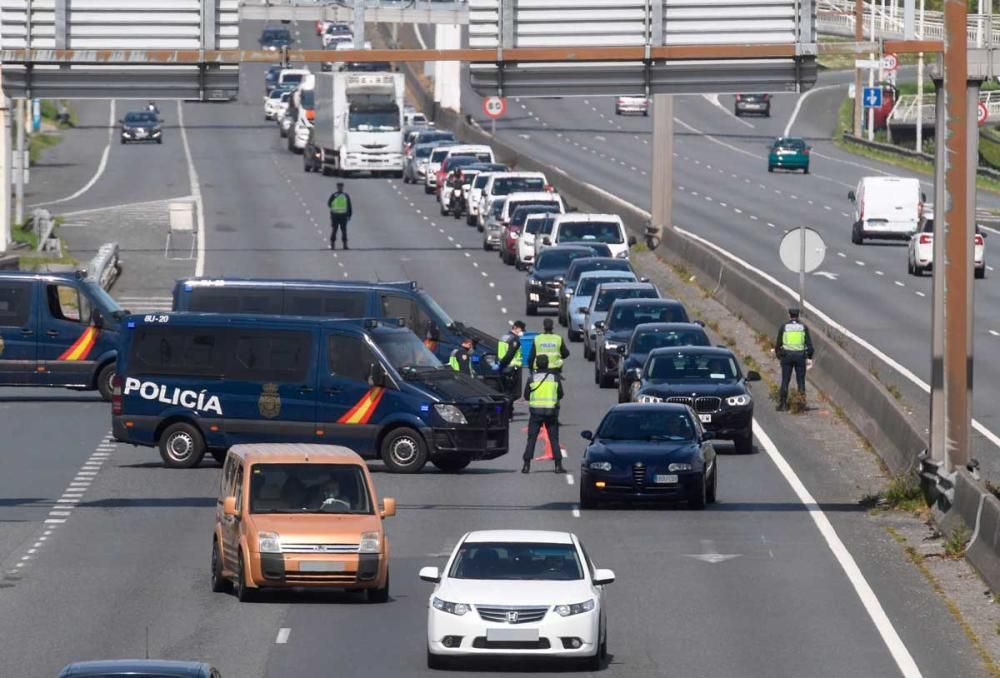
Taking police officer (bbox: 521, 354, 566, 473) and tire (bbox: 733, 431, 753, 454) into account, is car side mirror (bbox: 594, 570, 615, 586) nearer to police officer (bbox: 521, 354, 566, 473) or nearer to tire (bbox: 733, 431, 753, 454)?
police officer (bbox: 521, 354, 566, 473)

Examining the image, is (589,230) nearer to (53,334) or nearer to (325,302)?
(325,302)

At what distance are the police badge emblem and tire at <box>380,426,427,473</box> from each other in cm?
157

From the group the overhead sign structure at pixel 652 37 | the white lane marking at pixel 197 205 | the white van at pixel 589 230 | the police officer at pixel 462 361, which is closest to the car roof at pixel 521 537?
the overhead sign structure at pixel 652 37

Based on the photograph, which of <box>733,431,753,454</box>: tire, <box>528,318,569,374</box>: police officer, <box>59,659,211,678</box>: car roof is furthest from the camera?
<box>528,318,569,374</box>: police officer

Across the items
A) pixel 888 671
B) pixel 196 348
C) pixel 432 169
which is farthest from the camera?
pixel 432 169

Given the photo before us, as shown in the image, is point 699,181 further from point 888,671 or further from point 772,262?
point 888,671

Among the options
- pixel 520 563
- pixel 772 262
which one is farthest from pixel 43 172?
pixel 520 563

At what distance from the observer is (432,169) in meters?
80.3

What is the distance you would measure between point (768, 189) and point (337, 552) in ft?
220

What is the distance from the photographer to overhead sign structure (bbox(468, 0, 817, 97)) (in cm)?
2609

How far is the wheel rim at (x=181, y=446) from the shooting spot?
30.5 m

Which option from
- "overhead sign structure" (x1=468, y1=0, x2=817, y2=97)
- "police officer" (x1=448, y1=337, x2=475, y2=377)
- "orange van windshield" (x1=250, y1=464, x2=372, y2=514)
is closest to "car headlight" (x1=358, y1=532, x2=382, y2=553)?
"orange van windshield" (x1=250, y1=464, x2=372, y2=514)

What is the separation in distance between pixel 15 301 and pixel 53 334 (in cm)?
91

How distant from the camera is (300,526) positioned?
20.4 metres
